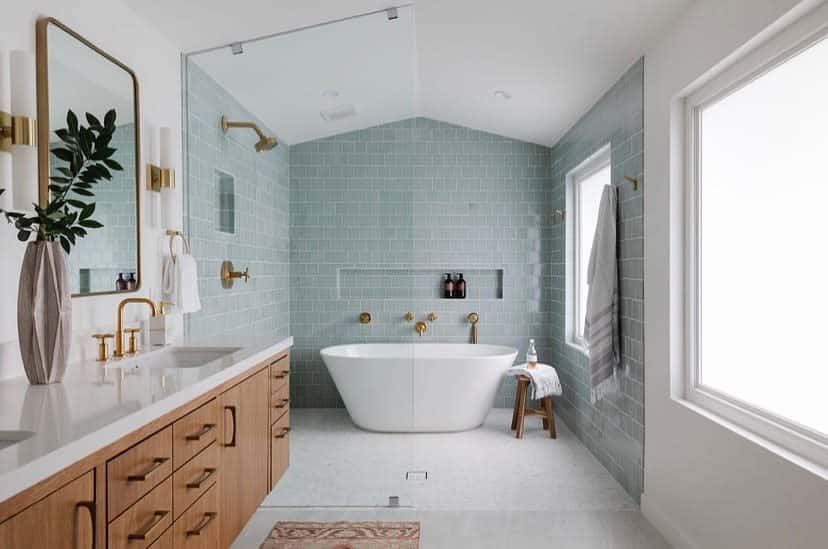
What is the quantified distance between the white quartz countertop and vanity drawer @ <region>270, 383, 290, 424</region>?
556 millimetres

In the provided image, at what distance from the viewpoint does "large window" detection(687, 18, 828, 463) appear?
2314mm

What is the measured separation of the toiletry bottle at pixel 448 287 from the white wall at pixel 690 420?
105cm

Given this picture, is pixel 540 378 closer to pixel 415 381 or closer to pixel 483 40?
pixel 415 381

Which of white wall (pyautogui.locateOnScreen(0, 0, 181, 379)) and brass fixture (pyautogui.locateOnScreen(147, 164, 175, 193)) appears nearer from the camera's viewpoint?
white wall (pyautogui.locateOnScreen(0, 0, 181, 379))

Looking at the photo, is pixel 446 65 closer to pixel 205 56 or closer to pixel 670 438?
pixel 205 56

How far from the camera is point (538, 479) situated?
161 inches

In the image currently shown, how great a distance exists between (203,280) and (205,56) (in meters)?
1.23

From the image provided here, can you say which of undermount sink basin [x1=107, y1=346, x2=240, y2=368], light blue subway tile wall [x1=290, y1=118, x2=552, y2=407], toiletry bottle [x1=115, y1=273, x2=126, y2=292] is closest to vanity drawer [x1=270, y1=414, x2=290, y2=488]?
light blue subway tile wall [x1=290, y1=118, x2=552, y2=407]

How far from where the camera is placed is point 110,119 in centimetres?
286

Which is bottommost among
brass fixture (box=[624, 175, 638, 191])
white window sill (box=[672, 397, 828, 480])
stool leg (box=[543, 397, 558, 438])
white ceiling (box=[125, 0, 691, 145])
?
stool leg (box=[543, 397, 558, 438])

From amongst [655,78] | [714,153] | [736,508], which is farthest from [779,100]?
[736,508]

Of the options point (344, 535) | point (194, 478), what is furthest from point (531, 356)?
point (194, 478)

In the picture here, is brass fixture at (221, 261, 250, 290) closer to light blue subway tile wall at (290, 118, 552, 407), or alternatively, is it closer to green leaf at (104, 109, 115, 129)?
light blue subway tile wall at (290, 118, 552, 407)

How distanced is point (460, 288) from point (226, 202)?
53.8 inches
